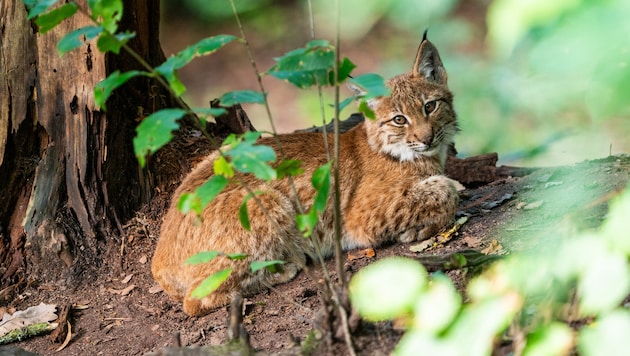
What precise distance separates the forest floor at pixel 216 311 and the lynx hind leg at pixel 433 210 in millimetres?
125

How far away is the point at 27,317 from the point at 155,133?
331 centimetres

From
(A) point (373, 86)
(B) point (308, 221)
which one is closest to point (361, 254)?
(B) point (308, 221)

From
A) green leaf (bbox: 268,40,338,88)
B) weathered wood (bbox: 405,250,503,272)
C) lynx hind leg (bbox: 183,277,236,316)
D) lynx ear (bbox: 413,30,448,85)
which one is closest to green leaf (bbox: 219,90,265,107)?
green leaf (bbox: 268,40,338,88)

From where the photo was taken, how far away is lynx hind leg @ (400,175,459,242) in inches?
193

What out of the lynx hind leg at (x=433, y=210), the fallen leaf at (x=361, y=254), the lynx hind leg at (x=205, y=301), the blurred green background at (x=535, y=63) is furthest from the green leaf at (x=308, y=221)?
the lynx hind leg at (x=433, y=210)

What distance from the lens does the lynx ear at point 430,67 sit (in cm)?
506

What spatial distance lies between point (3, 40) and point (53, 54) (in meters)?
0.37

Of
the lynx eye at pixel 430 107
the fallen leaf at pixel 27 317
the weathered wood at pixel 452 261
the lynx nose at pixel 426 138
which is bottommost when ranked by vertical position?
the fallen leaf at pixel 27 317

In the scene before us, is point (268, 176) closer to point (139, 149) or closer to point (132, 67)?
point (139, 149)

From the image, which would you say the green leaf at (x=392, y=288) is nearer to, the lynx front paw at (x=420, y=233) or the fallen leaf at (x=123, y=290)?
the lynx front paw at (x=420, y=233)

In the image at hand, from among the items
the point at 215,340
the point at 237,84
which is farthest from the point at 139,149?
the point at 237,84

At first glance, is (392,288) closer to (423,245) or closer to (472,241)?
(472,241)

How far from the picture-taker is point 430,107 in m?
4.95

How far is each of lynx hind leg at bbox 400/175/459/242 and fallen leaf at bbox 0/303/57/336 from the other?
2.37m
